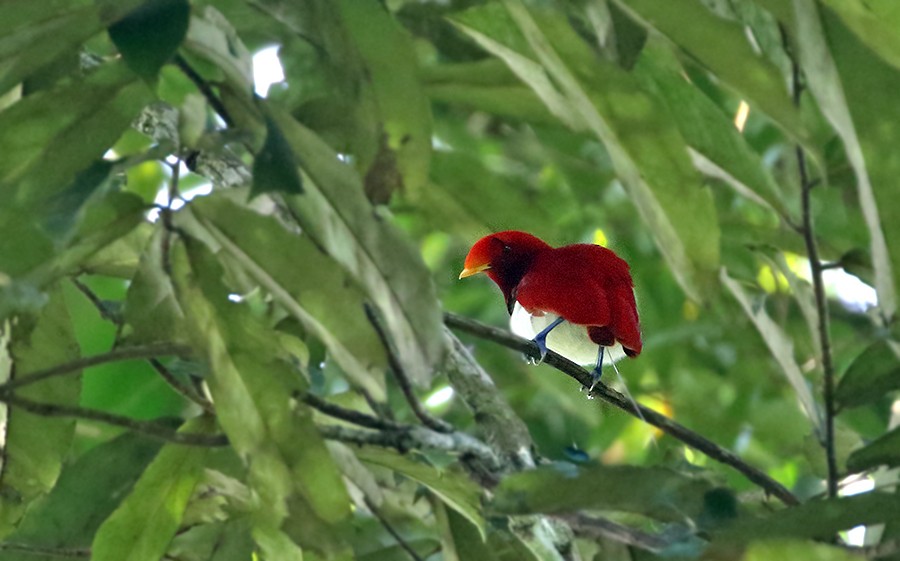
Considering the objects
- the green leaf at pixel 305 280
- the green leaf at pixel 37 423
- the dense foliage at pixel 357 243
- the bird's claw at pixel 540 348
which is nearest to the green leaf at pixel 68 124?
the dense foliage at pixel 357 243

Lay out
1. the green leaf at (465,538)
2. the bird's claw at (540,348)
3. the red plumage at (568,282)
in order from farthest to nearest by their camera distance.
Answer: the green leaf at (465,538) → the red plumage at (568,282) → the bird's claw at (540,348)

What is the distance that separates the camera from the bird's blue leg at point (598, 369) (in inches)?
44.1

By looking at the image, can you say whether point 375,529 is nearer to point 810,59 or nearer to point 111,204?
point 111,204

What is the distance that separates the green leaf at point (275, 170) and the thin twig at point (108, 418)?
0.30 metres

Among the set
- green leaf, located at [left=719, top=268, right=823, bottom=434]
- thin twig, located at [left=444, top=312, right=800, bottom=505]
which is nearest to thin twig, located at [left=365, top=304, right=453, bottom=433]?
thin twig, located at [left=444, top=312, right=800, bottom=505]

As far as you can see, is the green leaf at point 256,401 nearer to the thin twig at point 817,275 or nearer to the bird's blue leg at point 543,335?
the bird's blue leg at point 543,335

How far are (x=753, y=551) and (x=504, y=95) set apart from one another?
0.76 m

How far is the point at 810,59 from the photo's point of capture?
1042 mm

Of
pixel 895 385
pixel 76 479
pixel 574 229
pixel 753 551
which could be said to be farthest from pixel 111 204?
pixel 574 229

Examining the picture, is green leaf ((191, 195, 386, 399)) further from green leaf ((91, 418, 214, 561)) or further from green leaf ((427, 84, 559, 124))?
green leaf ((427, 84, 559, 124))

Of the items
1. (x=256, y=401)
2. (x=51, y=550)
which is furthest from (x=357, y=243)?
(x=51, y=550)

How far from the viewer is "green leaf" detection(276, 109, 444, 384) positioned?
2.93 feet

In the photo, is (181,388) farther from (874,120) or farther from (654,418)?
(874,120)

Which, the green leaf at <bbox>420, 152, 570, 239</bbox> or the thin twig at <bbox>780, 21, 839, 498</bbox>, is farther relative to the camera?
the green leaf at <bbox>420, 152, 570, 239</bbox>
